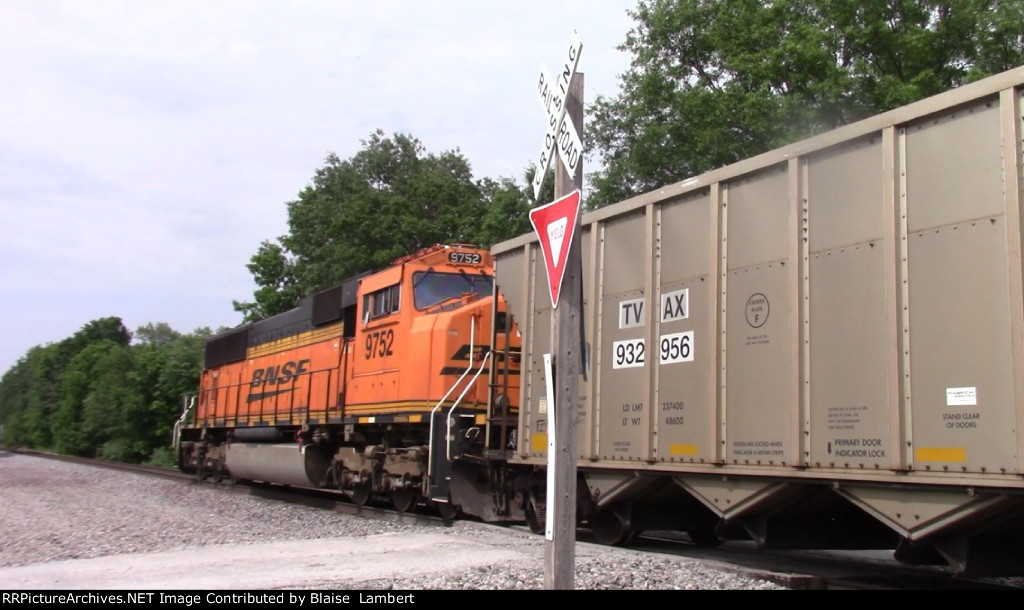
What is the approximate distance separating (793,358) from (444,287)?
731 cm

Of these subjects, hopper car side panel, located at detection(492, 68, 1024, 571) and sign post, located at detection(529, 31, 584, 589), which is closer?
sign post, located at detection(529, 31, 584, 589)

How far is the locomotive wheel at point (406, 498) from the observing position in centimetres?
1335

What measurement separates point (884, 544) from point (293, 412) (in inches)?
453

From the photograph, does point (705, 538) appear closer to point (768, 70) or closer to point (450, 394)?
point (450, 394)

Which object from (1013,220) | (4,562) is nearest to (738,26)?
(1013,220)

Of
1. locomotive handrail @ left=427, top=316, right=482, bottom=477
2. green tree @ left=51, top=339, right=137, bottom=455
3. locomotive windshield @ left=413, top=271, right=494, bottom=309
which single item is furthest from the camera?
green tree @ left=51, top=339, right=137, bottom=455

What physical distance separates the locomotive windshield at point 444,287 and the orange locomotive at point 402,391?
0.06 ft

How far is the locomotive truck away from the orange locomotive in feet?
0.19

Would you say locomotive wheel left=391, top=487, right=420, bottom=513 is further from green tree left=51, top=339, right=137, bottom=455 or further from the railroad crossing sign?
green tree left=51, top=339, right=137, bottom=455

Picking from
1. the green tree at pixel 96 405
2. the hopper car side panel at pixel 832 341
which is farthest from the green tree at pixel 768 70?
the green tree at pixel 96 405

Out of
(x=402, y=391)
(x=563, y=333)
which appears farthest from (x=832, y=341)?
(x=402, y=391)

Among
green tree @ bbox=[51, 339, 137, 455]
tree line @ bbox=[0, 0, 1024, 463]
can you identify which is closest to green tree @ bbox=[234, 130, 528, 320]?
tree line @ bbox=[0, 0, 1024, 463]

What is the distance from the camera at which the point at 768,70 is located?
19703 millimetres

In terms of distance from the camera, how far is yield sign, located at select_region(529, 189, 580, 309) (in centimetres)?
536
